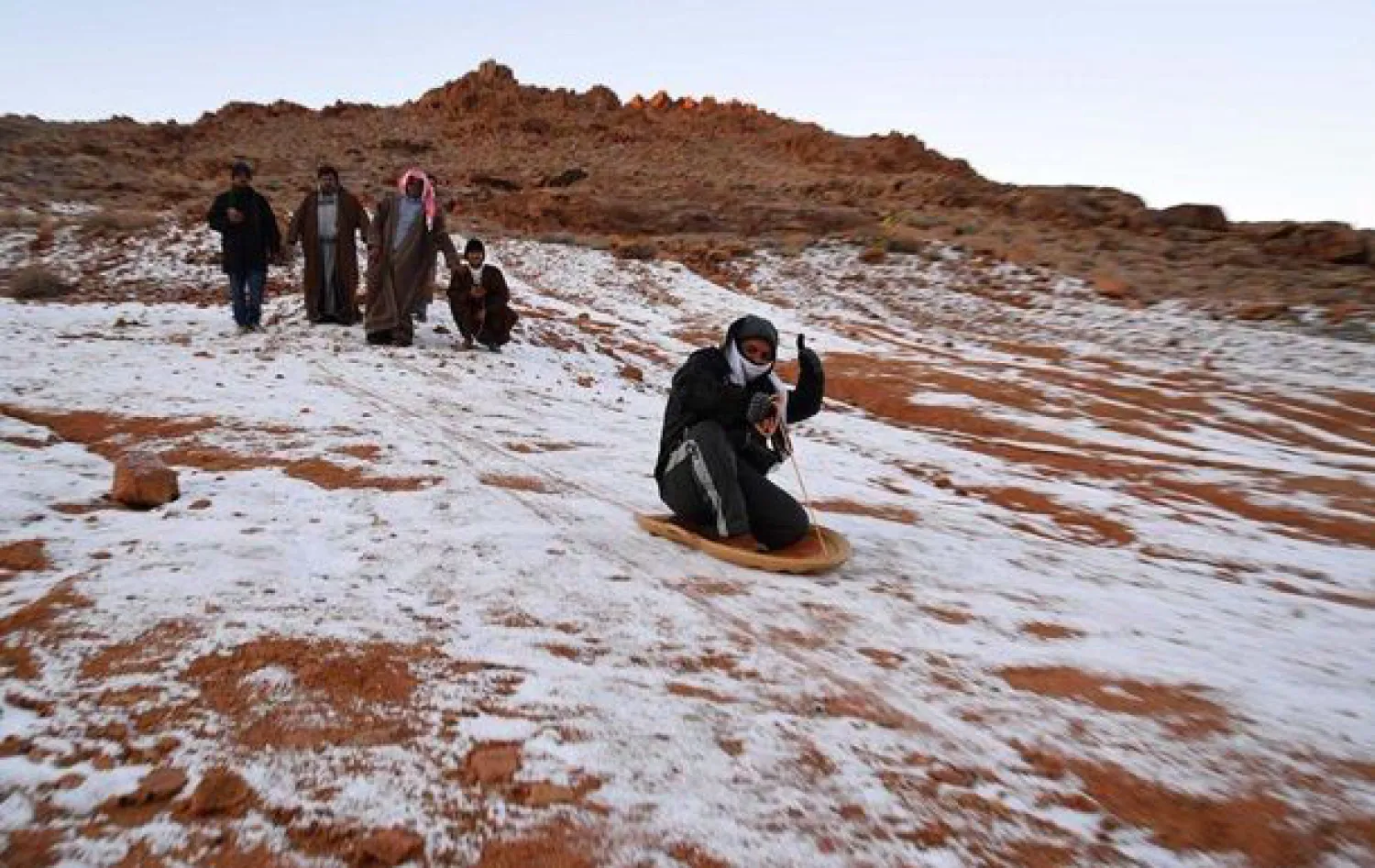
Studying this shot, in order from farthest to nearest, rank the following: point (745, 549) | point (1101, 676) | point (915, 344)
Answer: point (915, 344) → point (745, 549) → point (1101, 676)

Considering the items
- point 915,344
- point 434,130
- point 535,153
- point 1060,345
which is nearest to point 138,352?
point 915,344

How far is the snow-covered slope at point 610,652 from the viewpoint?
1.97 m

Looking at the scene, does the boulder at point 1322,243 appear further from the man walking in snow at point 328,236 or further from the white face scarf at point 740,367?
the white face scarf at point 740,367

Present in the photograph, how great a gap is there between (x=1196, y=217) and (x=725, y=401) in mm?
21439

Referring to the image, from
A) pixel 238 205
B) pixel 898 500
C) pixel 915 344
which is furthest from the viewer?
pixel 915 344

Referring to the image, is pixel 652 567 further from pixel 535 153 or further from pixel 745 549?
pixel 535 153

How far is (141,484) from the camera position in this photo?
150 inches

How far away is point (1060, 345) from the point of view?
13703 mm

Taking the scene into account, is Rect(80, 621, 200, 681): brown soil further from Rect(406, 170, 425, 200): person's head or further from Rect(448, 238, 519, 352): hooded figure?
Rect(406, 170, 425, 200): person's head

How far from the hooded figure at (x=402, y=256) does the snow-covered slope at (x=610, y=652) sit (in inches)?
78.1

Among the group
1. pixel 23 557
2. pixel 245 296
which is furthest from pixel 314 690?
pixel 245 296

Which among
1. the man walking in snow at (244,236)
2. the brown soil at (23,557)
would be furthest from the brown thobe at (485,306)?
the brown soil at (23,557)

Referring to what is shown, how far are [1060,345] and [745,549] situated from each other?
11.1 metres

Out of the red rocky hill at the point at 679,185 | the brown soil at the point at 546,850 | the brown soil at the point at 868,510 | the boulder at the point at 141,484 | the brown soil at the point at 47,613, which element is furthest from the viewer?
the red rocky hill at the point at 679,185
